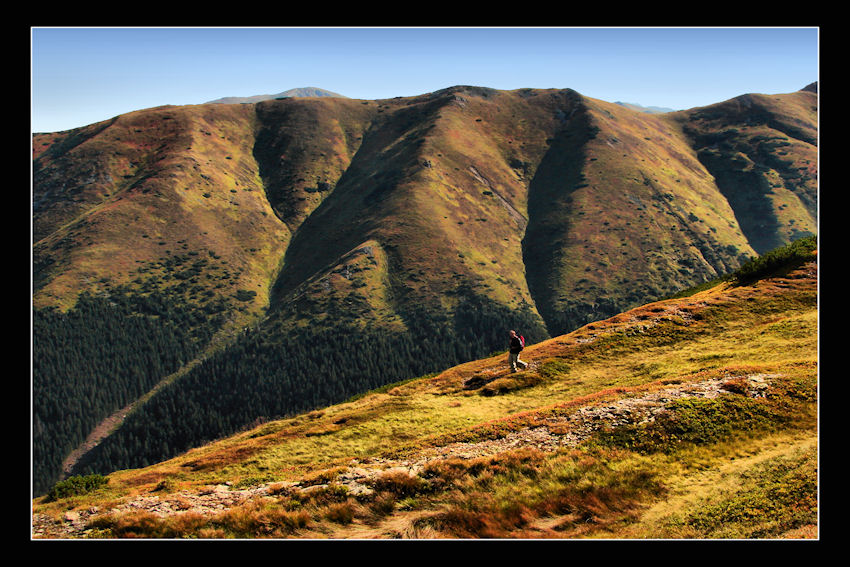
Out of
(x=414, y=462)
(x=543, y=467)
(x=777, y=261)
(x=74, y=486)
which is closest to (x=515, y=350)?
(x=414, y=462)

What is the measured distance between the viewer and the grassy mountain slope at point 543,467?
1681cm

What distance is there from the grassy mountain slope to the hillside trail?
0.10m

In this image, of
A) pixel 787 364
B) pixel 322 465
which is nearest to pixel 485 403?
pixel 322 465

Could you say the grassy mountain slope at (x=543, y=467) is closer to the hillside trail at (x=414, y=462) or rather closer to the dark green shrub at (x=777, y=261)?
the hillside trail at (x=414, y=462)

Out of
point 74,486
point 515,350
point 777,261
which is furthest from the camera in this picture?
point 777,261

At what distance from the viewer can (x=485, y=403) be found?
33.7m

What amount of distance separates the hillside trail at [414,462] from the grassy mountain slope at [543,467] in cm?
10

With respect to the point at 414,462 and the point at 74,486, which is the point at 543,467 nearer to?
the point at 414,462

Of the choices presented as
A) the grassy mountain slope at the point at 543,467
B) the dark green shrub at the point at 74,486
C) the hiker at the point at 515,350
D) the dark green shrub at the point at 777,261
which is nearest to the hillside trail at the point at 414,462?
the grassy mountain slope at the point at 543,467

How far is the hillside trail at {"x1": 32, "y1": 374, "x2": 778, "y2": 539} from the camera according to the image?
2047 cm

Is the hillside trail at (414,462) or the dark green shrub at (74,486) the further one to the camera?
the dark green shrub at (74,486)

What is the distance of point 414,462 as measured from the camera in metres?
23.6

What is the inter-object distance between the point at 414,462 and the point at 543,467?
246 inches

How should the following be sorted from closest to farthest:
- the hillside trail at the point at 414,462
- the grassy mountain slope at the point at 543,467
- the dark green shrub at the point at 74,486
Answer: the grassy mountain slope at the point at 543,467
the hillside trail at the point at 414,462
the dark green shrub at the point at 74,486
